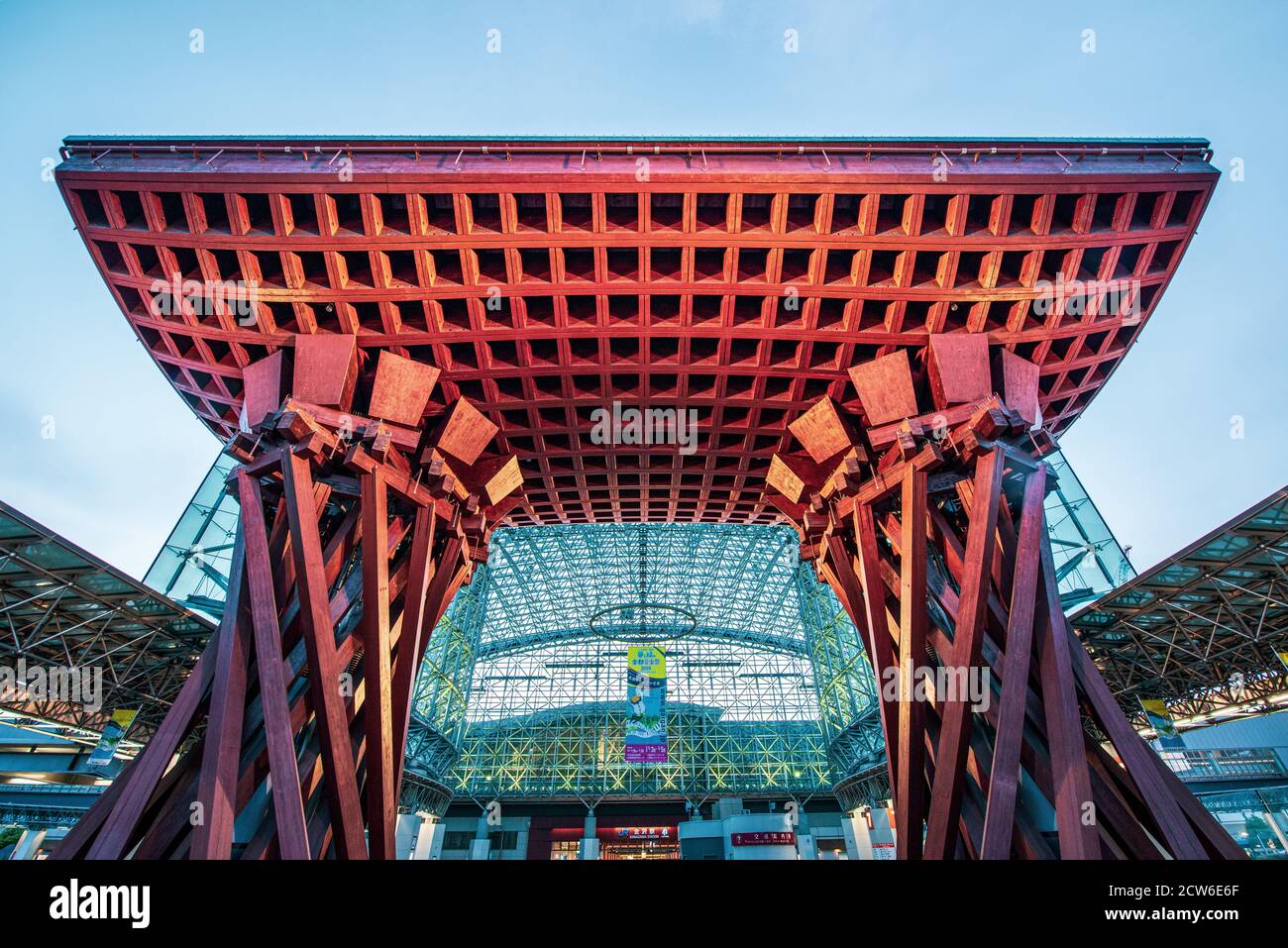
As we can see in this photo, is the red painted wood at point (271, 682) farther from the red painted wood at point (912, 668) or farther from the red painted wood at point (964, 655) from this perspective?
the red painted wood at point (912, 668)

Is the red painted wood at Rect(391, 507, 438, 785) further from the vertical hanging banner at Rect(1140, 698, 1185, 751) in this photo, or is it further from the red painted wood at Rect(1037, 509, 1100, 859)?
the vertical hanging banner at Rect(1140, 698, 1185, 751)

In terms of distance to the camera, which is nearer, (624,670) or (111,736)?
(111,736)

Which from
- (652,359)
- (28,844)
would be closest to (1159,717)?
(652,359)

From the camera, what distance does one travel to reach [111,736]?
2638 cm

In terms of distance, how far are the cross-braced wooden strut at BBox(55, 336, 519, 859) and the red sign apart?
4944cm

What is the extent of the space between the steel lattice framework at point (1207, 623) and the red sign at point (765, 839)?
101ft

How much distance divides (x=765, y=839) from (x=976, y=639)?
5101 cm

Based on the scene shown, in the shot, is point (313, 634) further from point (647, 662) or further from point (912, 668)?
point (647, 662)

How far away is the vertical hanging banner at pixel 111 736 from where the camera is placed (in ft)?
82.4

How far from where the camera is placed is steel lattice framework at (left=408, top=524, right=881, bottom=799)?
62094 mm

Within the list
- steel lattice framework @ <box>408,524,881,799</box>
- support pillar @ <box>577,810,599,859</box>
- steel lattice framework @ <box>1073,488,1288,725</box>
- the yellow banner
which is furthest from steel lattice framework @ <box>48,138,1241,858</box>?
support pillar @ <box>577,810,599,859</box>
